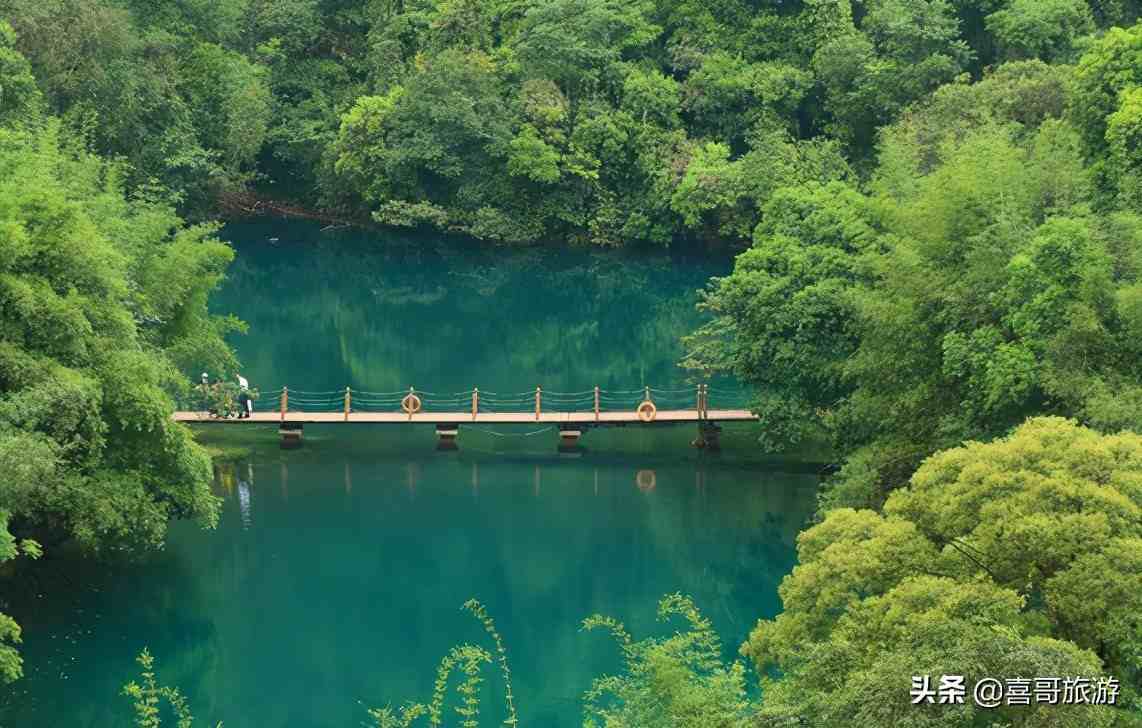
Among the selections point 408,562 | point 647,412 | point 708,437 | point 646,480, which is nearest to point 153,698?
point 408,562

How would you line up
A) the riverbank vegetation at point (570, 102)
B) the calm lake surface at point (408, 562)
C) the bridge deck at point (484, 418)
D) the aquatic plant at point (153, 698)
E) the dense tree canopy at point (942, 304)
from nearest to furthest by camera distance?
1. the aquatic plant at point (153, 698)
2. the dense tree canopy at point (942, 304)
3. the calm lake surface at point (408, 562)
4. the bridge deck at point (484, 418)
5. the riverbank vegetation at point (570, 102)

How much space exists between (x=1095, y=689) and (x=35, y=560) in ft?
49.8

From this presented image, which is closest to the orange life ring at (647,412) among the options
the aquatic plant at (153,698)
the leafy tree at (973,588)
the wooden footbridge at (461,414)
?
the wooden footbridge at (461,414)

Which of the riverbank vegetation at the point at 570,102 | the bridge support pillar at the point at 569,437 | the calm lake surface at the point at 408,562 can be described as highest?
the riverbank vegetation at the point at 570,102

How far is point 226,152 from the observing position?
47.4 m

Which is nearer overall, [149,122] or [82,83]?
[82,83]

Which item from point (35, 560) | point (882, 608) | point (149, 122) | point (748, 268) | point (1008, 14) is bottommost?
point (35, 560)

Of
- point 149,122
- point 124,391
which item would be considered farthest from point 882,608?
point 149,122

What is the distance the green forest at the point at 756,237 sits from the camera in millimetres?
14172

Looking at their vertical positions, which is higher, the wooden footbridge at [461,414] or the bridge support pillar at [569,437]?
the wooden footbridge at [461,414]

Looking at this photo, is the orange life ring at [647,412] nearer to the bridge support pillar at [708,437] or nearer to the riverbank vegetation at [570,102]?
the bridge support pillar at [708,437]

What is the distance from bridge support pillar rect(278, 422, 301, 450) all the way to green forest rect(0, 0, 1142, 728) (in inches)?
110

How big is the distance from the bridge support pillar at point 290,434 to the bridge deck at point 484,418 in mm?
163

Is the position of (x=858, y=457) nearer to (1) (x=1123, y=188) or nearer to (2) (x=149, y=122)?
(1) (x=1123, y=188)
